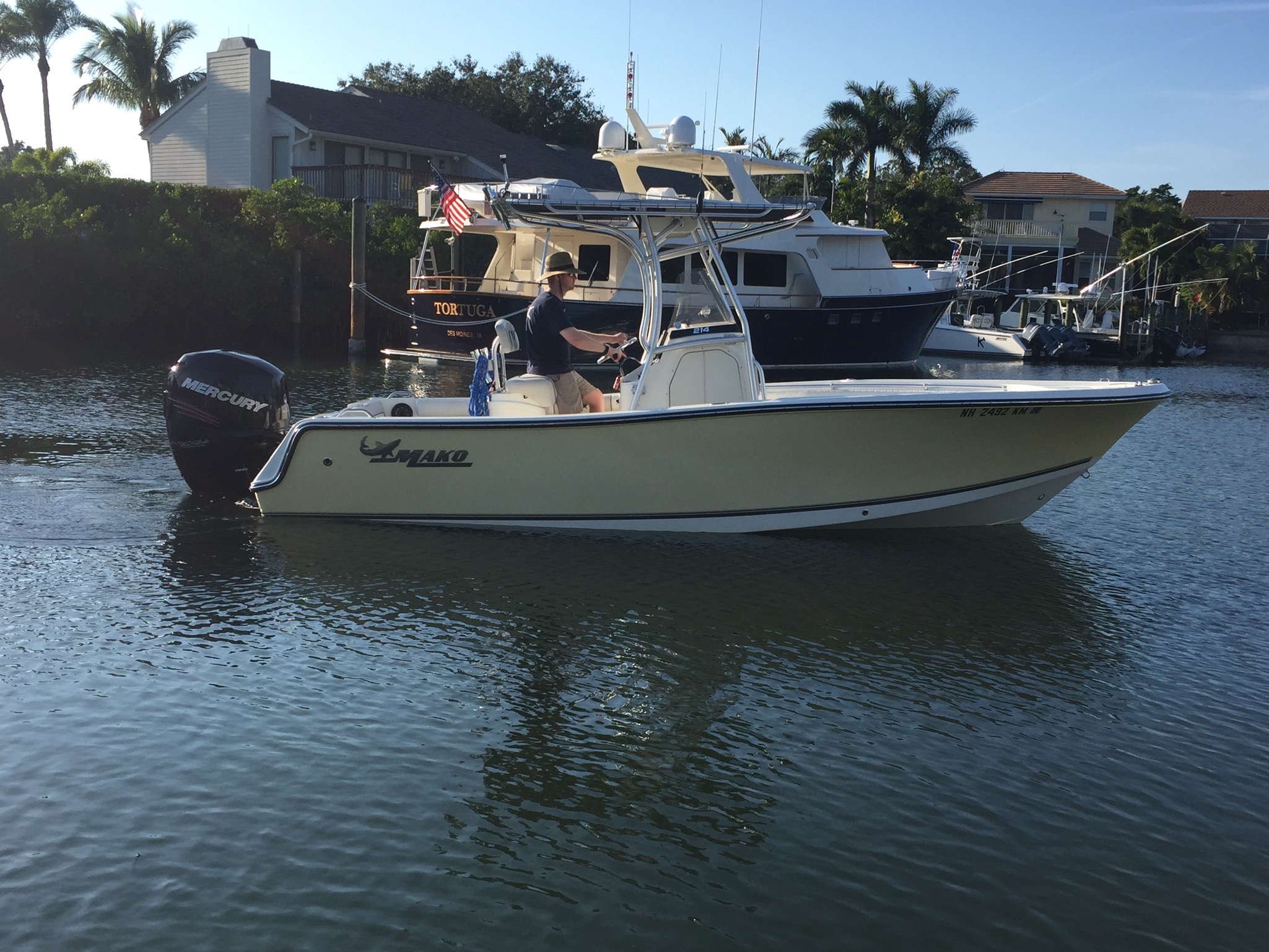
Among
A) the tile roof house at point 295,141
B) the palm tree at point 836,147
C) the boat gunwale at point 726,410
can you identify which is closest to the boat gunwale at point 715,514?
the boat gunwale at point 726,410

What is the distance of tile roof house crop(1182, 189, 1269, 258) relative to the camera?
64062mm

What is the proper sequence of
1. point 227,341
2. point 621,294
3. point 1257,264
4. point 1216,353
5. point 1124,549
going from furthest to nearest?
point 1257,264, point 1216,353, point 227,341, point 621,294, point 1124,549

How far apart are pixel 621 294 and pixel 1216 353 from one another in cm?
3475

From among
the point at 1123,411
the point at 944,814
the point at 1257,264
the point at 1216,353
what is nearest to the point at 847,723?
the point at 944,814

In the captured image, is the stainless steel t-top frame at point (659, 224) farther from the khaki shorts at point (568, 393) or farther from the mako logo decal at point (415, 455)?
the mako logo decal at point (415, 455)

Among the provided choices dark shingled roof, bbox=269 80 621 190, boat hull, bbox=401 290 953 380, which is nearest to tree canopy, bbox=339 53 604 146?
dark shingled roof, bbox=269 80 621 190

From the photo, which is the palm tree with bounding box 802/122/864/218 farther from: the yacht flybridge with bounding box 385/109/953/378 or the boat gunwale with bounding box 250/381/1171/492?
the boat gunwale with bounding box 250/381/1171/492

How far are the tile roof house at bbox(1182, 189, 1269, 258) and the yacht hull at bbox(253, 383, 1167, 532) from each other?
58680mm

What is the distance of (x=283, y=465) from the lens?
33.0 feet

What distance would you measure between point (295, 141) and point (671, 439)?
32.7 m

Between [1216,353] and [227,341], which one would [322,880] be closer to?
[227,341]

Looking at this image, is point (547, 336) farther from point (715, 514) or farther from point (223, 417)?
point (223, 417)

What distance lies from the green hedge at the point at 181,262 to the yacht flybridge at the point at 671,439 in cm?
2100

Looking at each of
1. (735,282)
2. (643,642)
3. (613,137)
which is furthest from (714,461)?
(735,282)
